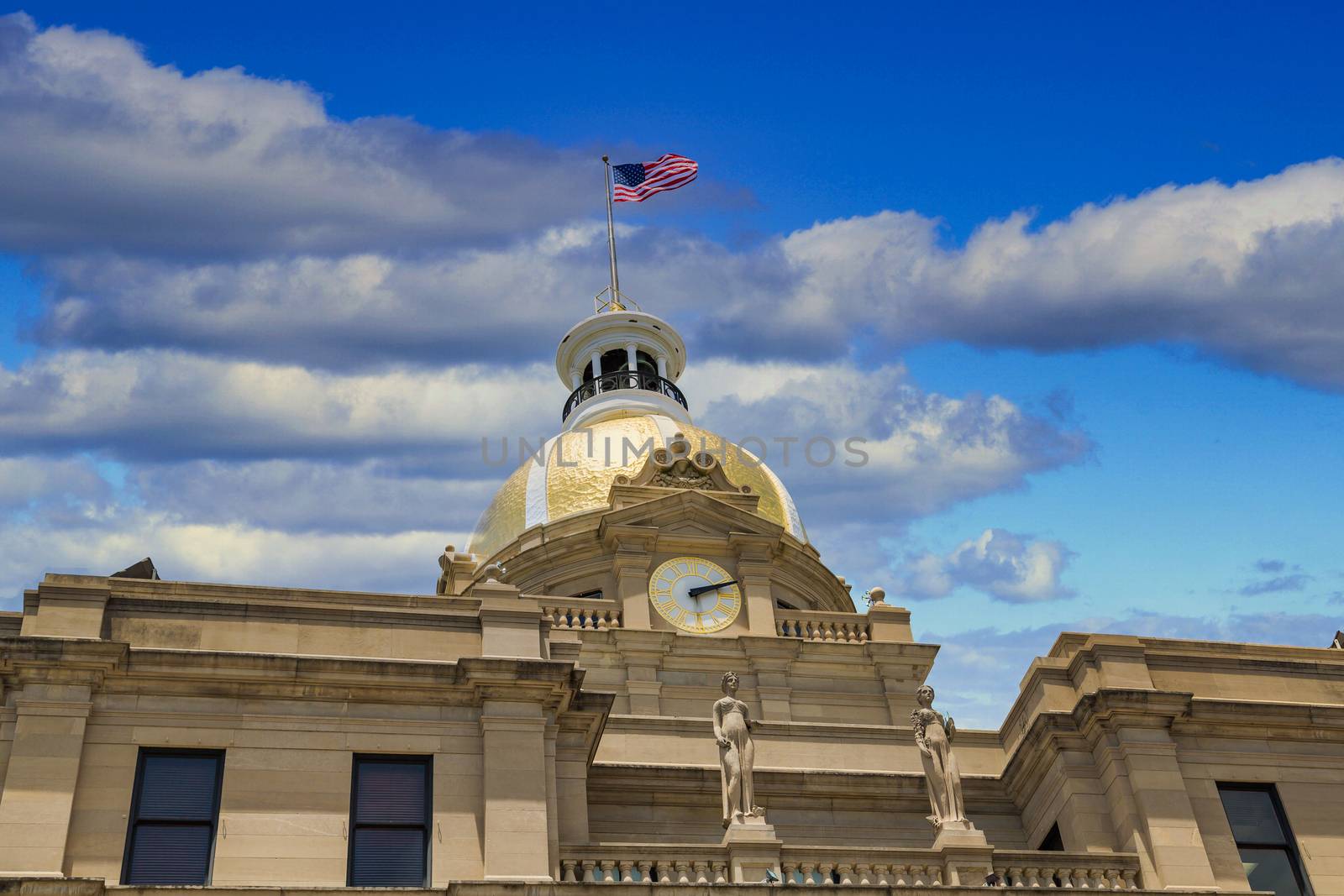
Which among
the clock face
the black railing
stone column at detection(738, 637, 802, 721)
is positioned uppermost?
the black railing

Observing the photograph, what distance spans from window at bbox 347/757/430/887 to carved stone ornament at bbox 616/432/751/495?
21.0m

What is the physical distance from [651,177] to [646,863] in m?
37.6

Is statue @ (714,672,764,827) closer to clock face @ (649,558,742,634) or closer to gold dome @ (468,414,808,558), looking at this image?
clock face @ (649,558,742,634)

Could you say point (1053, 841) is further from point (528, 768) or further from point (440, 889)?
point (440, 889)

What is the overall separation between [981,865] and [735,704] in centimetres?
476

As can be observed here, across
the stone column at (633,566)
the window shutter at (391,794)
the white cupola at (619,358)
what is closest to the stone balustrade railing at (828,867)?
the window shutter at (391,794)

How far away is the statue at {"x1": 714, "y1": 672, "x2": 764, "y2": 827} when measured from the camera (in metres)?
27.9

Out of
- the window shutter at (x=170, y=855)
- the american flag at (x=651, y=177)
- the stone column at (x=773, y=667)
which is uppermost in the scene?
the american flag at (x=651, y=177)

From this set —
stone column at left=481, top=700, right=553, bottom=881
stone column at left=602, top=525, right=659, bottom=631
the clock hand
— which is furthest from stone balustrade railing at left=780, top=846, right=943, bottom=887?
the clock hand

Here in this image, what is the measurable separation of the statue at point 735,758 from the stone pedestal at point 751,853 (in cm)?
36

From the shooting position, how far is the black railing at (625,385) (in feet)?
193

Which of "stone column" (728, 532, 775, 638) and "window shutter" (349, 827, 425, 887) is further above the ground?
"stone column" (728, 532, 775, 638)

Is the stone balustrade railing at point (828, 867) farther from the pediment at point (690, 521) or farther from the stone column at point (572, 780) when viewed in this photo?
the pediment at point (690, 521)

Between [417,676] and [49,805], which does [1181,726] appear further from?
[49,805]
